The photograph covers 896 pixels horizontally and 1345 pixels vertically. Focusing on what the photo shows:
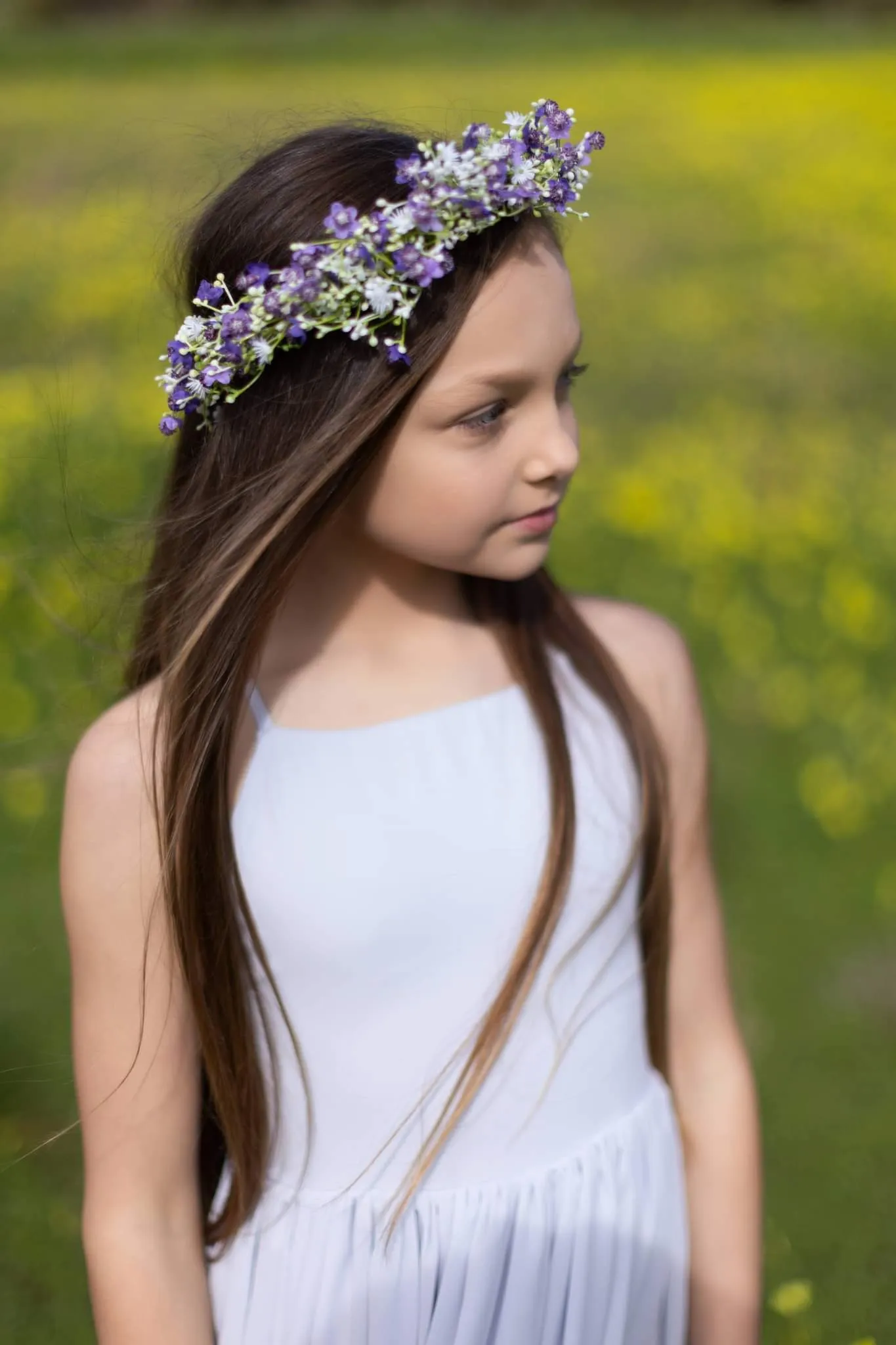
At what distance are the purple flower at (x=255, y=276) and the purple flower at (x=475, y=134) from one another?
26 cm

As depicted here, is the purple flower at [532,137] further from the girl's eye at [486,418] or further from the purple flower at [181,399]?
the purple flower at [181,399]

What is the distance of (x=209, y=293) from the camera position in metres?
1.70

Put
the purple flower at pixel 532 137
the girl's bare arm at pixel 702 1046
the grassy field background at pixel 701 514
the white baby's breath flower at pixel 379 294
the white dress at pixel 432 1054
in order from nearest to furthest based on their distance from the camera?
the white baby's breath flower at pixel 379 294, the purple flower at pixel 532 137, the white dress at pixel 432 1054, the girl's bare arm at pixel 702 1046, the grassy field background at pixel 701 514

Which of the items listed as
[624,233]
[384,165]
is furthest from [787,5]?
[384,165]

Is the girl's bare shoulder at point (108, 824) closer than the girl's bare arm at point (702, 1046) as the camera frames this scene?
Yes

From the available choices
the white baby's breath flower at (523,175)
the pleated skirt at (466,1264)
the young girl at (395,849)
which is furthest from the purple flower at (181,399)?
the pleated skirt at (466,1264)

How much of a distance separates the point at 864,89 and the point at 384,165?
1576 centimetres

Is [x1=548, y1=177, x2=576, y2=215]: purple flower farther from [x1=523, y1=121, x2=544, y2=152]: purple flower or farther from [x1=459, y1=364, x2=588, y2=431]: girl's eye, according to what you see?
[x1=459, y1=364, x2=588, y2=431]: girl's eye

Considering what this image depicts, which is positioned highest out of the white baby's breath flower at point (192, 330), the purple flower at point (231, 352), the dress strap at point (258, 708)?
the white baby's breath flower at point (192, 330)

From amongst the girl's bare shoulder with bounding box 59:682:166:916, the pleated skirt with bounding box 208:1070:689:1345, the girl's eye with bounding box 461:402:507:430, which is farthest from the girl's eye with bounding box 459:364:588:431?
the pleated skirt with bounding box 208:1070:689:1345

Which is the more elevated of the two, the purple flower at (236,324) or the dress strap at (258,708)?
the purple flower at (236,324)

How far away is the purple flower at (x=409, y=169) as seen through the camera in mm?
1624

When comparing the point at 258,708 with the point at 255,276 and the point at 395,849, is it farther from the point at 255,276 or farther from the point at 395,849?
the point at 255,276

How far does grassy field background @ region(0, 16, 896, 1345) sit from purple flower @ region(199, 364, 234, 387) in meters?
0.33
